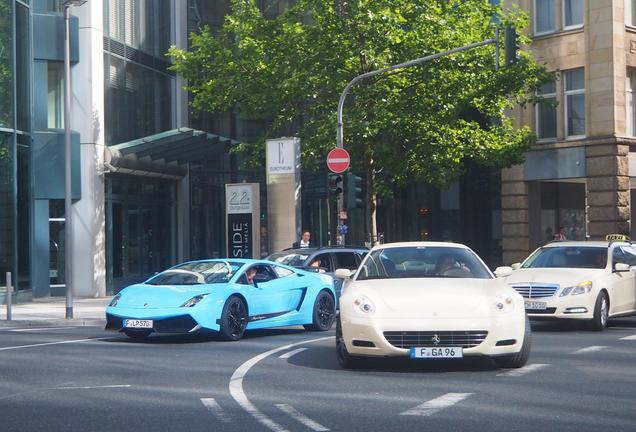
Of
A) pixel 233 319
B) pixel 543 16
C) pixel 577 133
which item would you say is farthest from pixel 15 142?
pixel 543 16

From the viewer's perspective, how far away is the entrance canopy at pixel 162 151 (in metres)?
34.2

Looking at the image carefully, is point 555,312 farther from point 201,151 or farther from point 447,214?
point 447,214

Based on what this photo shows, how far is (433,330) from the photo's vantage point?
1184 centimetres

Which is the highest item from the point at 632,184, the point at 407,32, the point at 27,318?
the point at 407,32

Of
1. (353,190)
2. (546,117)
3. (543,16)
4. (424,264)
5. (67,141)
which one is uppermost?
(543,16)

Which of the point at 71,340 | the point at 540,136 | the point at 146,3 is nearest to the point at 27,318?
the point at 71,340

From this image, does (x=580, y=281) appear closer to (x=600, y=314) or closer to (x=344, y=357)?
(x=600, y=314)

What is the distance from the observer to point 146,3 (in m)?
38.2

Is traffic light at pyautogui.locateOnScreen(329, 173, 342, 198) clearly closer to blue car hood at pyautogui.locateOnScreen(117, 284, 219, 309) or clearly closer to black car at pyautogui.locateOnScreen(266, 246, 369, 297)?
black car at pyautogui.locateOnScreen(266, 246, 369, 297)

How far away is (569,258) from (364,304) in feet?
27.7

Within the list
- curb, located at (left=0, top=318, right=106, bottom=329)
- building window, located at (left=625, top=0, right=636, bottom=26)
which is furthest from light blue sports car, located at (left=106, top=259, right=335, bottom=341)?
building window, located at (left=625, top=0, right=636, bottom=26)

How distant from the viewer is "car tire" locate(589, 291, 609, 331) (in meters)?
18.4

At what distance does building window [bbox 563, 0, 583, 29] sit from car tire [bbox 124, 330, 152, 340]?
24.8 m

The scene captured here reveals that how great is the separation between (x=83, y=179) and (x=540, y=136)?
1582 centimetres
